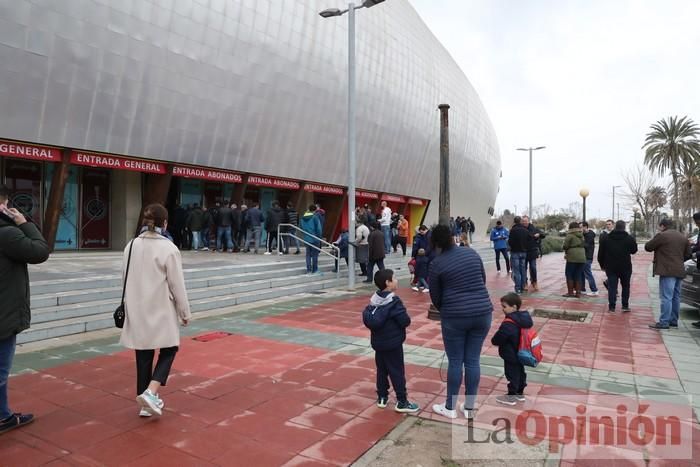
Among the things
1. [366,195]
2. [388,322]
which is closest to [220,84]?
[366,195]

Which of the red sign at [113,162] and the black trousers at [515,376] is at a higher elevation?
the red sign at [113,162]

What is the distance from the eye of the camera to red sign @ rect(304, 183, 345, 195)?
76.2 ft

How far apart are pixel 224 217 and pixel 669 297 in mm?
12540

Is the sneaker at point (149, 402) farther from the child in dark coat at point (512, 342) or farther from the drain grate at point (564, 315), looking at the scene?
the drain grate at point (564, 315)

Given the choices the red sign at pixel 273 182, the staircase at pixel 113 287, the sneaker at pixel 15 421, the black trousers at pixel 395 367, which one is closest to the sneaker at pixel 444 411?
the black trousers at pixel 395 367

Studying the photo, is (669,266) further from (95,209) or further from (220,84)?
(95,209)

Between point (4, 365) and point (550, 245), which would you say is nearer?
point (4, 365)

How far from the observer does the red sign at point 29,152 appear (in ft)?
42.5

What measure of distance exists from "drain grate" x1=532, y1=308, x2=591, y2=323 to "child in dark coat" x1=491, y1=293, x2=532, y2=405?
4613 mm

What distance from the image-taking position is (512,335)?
173 inches

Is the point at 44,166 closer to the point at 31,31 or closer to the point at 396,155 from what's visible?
the point at 31,31

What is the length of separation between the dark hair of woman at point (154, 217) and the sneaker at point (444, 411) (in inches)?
113

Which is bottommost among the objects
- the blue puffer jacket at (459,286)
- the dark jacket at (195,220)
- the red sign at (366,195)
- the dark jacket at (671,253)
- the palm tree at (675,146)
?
the blue puffer jacket at (459,286)

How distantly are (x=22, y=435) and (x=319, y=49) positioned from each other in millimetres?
20725
